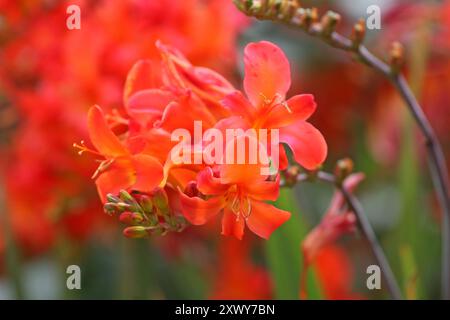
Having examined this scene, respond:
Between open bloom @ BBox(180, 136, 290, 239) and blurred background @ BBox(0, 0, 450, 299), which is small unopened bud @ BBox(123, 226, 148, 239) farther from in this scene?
blurred background @ BBox(0, 0, 450, 299)

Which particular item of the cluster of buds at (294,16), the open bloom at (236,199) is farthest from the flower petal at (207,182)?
the cluster of buds at (294,16)

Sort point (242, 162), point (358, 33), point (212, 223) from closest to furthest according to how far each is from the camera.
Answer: point (242, 162) < point (358, 33) < point (212, 223)

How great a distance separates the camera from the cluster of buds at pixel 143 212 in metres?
0.41

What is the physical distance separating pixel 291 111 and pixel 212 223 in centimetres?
45

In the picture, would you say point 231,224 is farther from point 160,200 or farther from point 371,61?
point 371,61

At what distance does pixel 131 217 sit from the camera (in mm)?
408

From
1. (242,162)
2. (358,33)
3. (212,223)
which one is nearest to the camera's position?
(242,162)

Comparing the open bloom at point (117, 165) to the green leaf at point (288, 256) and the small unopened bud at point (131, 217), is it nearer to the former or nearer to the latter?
the small unopened bud at point (131, 217)

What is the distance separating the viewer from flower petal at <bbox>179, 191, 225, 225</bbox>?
394 mm

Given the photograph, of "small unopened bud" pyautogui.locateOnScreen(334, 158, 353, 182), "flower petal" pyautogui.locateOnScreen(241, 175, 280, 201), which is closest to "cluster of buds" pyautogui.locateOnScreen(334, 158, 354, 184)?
"small unopened bud" pyautogui.locateOnScreen(334, 158, 353, 182)

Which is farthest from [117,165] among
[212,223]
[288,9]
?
[212,223]

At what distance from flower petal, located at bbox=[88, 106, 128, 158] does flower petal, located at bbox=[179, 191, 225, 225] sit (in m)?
0.05

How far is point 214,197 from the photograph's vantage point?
1.33ft

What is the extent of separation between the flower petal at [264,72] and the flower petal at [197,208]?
0.17ft
